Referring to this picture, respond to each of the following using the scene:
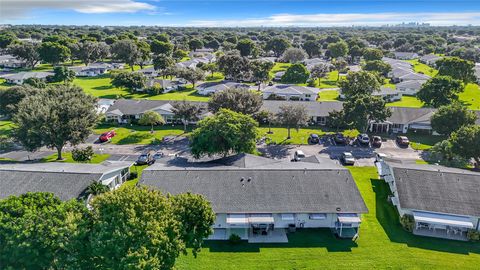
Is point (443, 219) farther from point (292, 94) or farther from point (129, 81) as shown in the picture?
point (129, 81)

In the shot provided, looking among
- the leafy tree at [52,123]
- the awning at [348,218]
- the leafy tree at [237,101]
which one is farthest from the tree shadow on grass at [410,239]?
the leafy tree at [52,123]

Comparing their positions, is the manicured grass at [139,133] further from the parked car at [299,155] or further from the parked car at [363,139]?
the parked car at [363,139]

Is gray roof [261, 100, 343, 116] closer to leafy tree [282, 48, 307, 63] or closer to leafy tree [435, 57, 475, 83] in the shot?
leafy tree [435, 57, 475, 83]

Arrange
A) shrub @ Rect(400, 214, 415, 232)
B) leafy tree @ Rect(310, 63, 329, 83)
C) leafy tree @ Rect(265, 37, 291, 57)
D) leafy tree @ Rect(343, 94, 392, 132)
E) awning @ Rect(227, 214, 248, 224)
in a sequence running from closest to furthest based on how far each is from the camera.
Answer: awning @ Rect(227, 214, 248, 224), shrub @ Rect(400, 214, 415, 232), leafy tree @ Rect(343, 94, 392, 132), leafy tree @ Rect(310, 63, 329, 83), leafy tree @ Rect(265, 37, 291, 57)

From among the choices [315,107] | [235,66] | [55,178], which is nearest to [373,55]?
[235,66]

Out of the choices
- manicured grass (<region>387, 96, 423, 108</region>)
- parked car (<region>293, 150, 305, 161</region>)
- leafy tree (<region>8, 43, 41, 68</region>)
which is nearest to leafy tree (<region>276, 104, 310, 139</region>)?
parked car (<region>293, 150, 305, 161</region>)

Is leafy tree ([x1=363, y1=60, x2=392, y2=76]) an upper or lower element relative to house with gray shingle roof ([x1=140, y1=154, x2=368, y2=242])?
upper

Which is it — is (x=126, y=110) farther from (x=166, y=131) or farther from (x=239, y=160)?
(x=239, y=160)
